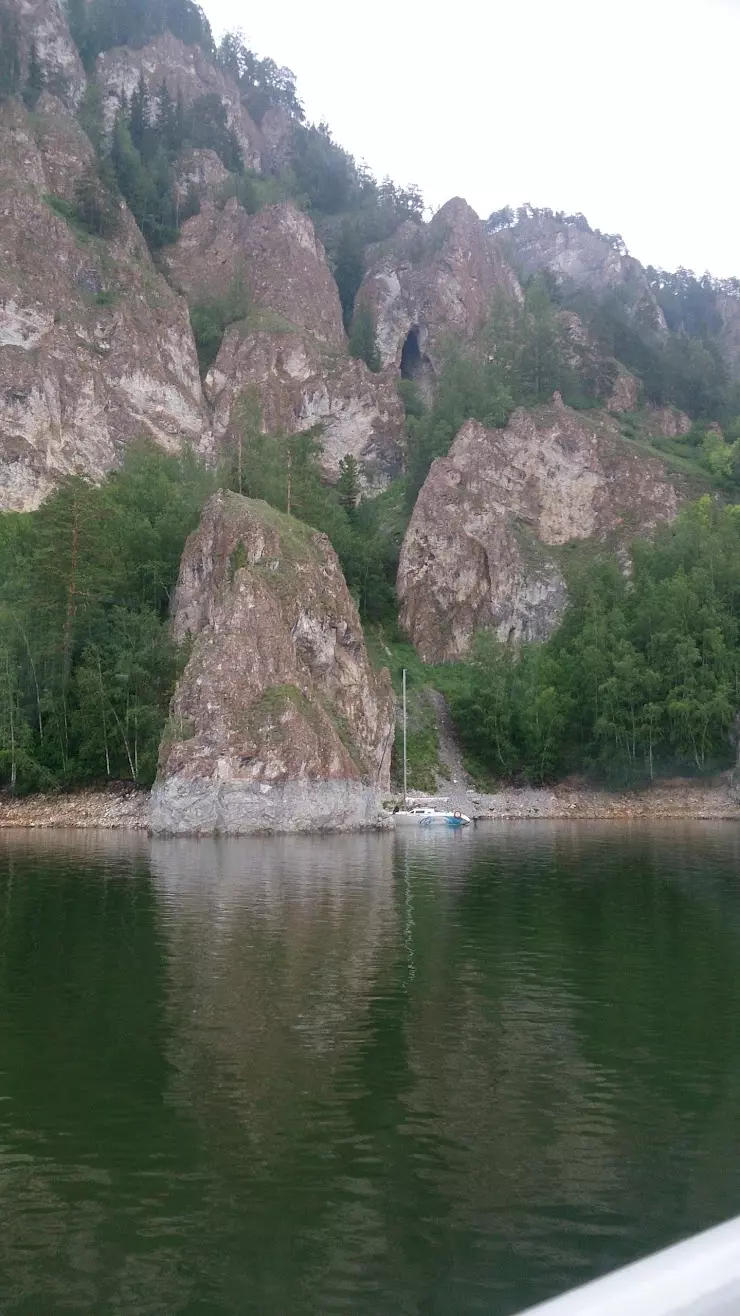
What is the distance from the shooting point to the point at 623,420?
4852 inches

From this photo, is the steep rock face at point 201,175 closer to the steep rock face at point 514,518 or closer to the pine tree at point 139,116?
the pine tree at point 139,116

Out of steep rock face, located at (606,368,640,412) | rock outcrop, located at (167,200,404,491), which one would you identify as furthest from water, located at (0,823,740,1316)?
steep rock face, located at (606,368,640,412)

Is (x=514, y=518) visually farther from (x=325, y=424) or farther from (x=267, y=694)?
(x=267, y=694)

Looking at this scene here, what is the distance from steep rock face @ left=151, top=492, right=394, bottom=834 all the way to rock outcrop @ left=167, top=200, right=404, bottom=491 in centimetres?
4053

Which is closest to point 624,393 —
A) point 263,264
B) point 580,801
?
point 263,264

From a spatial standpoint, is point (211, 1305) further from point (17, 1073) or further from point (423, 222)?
point (423, 222)

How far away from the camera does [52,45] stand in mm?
136875

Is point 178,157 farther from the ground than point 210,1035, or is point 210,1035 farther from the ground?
point 178,157

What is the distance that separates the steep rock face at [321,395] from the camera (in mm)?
123062

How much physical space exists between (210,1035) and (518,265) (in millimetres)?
171949

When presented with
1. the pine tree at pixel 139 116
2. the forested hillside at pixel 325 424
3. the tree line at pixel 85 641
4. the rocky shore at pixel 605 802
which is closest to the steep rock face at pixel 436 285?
the forested hillside at pixel 325 424

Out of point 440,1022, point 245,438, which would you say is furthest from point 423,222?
point 440,1022

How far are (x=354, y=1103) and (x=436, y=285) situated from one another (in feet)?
483

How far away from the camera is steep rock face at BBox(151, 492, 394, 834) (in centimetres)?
6106
